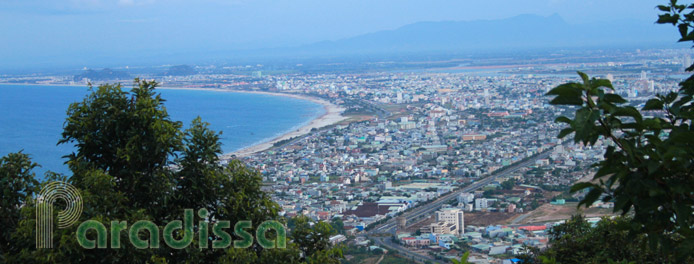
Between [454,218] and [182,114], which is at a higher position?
[182,114]

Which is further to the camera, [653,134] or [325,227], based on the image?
[325,227]

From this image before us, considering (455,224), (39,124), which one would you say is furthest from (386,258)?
(39,124)

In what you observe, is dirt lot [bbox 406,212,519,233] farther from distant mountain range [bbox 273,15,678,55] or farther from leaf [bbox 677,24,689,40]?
distant mountain range [bbox 273,15,678,55]

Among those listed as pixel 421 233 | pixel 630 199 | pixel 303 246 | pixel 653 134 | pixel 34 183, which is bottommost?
pixel 421 233

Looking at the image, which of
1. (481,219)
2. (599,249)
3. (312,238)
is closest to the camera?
(312,238)

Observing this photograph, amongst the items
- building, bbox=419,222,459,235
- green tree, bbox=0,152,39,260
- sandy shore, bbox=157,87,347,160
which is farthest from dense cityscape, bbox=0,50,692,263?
green tree, bbox=0,152,39,260

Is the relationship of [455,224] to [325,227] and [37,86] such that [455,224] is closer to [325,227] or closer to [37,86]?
[325,227]

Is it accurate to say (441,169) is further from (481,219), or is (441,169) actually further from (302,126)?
(302,126)

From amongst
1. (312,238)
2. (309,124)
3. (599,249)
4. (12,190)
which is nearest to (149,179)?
(12,190)
